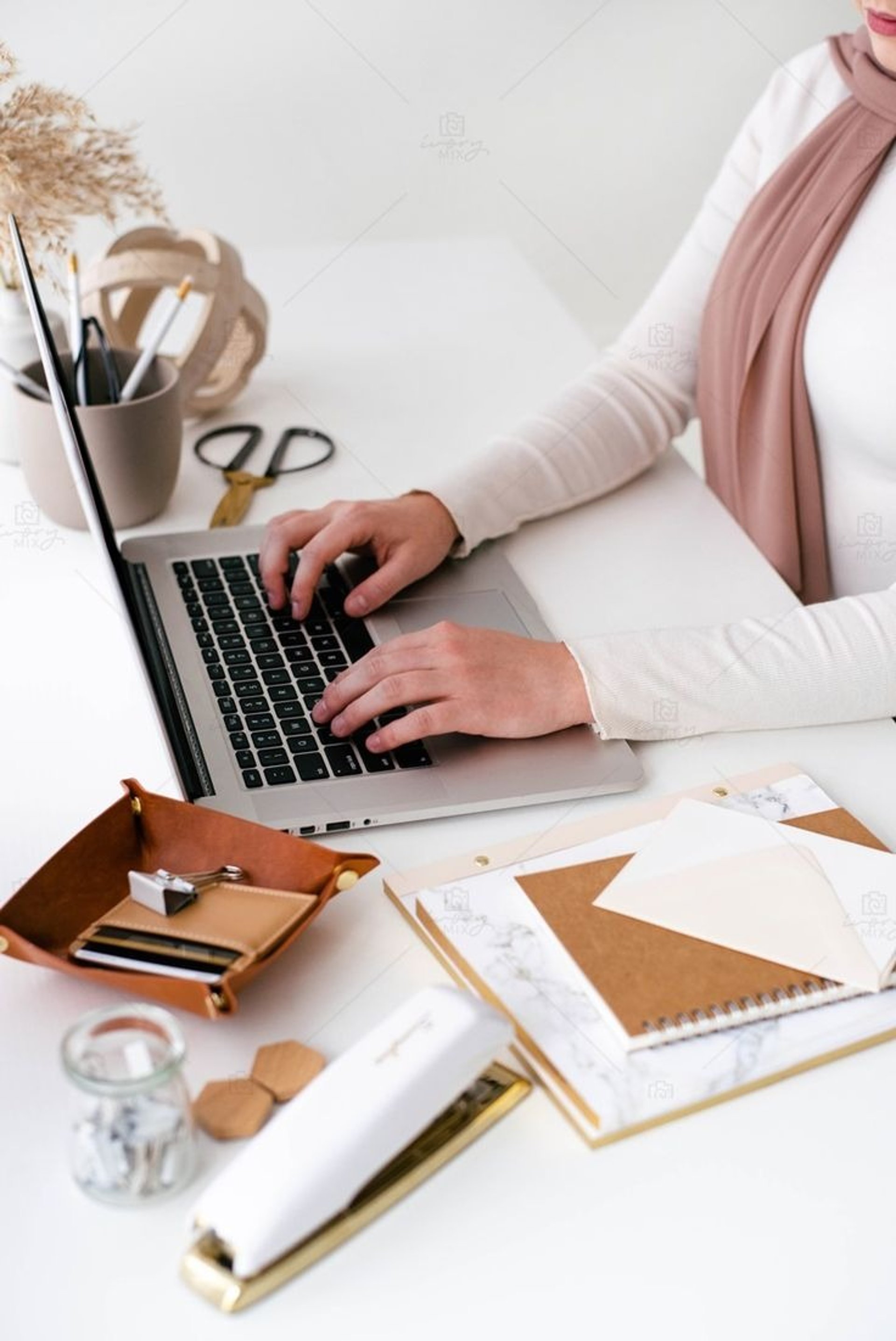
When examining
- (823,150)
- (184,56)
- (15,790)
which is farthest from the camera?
(184,56)

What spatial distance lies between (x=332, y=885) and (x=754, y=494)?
32.1 inches

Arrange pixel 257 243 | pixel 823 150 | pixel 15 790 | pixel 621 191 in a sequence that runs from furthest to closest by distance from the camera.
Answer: pixel 621 191 < pixel 257 243 < pixel 823 150 < pixel 15 790

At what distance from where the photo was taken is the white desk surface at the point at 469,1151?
0.63 meters

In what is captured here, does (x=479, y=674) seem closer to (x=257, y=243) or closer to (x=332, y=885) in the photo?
(x=332, y=885)

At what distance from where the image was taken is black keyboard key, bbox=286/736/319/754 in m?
0.97

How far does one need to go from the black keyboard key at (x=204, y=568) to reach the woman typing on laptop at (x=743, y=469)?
0.05 meters

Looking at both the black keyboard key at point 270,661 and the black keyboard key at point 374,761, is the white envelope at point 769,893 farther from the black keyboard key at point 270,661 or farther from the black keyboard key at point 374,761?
the black keyboard key at point 270,661

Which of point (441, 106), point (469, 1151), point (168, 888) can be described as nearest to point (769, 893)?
point (469, 1151)

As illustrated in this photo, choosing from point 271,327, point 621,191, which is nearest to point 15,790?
point 271,327

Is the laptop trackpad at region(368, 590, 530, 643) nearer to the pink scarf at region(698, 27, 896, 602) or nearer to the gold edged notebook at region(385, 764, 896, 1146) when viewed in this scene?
the gold edged notebook at region(385, 764, 896, 1146)

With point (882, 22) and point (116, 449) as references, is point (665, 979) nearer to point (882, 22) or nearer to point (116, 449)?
point (116, 449)

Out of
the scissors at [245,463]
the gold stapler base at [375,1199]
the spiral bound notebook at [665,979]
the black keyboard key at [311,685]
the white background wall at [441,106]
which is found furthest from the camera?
the white background wall at [441,106]

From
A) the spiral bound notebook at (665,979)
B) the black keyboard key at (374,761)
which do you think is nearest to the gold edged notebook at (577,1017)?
the spiral bound notebook at (665,979)

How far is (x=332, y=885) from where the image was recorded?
0.81m
